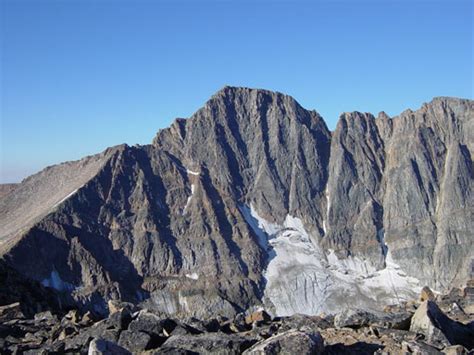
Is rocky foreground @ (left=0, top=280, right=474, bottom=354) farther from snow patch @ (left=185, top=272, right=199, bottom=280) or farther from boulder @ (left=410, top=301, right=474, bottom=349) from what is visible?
snow patch @ (left=185, top=272, right=199, bottom=280)

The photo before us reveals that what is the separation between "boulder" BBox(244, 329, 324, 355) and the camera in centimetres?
1423

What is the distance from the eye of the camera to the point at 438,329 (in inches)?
683

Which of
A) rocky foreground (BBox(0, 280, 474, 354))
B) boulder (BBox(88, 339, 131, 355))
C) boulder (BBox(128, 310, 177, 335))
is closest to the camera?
boulder (BBox(88, 339, 131, 355))

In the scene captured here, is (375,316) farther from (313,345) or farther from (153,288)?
(153,288)

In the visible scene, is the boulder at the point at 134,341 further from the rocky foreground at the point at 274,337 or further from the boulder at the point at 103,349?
the boulder at the point at 103,349

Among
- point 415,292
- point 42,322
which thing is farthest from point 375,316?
point 415,292

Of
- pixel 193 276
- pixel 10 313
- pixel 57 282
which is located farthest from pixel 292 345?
pixel 193 276

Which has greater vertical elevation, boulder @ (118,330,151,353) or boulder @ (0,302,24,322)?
boulder @ (118,330,151,353)

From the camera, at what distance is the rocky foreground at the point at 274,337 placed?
49.9 ft

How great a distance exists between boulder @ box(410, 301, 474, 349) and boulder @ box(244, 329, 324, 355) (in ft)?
15.6

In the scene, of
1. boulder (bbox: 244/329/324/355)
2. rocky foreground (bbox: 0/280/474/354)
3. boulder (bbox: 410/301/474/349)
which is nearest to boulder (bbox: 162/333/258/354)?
rocky foreground (bbox: 0/280/474/354)

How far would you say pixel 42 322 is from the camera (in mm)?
27578

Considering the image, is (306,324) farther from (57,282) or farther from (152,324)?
(57,282)

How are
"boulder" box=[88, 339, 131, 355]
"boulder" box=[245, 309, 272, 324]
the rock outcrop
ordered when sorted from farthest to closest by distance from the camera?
"boulder" box=[245, 309, 272, 324]
the rock outcrop
"boulder" box=[88, 339, 131, 355]
